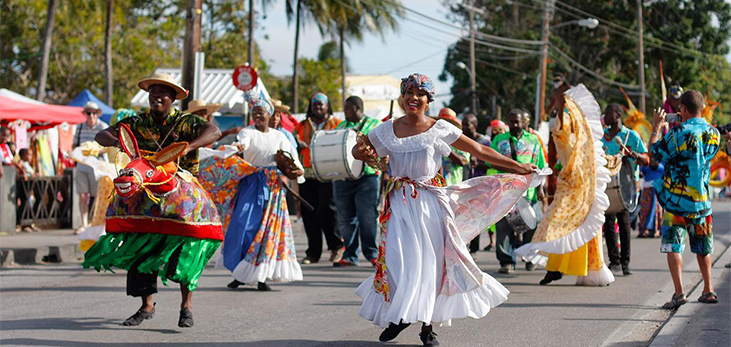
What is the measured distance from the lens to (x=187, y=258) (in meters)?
7.12

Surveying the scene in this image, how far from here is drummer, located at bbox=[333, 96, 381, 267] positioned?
1192cm

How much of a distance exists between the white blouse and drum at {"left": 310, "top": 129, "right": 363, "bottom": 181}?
438 cm

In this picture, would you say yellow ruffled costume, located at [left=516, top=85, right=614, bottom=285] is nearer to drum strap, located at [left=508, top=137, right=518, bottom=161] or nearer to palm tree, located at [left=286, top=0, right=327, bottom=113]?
drum strap, located at [left=508, top=137, right=518, bottom=161]

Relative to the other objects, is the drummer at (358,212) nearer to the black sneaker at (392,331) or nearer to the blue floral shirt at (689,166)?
the blue floral shirt at (689,166)

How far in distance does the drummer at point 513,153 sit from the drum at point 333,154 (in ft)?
5.36

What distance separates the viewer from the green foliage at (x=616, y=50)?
47344 millimetres

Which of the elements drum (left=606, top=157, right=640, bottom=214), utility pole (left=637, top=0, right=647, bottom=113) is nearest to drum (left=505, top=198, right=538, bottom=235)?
drum (left=606, top=157, right=640, bottom=214)

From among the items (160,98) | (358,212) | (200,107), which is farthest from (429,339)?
(200,107)

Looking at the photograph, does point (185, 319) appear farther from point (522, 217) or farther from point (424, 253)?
point (522, 217)

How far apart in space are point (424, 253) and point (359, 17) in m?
37.3

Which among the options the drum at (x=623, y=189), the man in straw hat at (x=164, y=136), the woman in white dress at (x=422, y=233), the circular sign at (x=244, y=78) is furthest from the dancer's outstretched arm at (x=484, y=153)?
the circular sign at (x=244, y=78)

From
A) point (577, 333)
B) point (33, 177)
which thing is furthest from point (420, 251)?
point (33, 177)

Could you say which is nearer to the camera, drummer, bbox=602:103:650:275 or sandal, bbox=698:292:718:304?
sandal, bbox=698:292:718:304

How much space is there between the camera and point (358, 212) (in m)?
12.0
